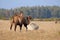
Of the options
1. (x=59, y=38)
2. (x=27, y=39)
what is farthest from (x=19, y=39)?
(x=59, y=38)

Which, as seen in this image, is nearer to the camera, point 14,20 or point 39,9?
point 14,20

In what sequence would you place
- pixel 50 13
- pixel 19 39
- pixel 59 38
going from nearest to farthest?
pixel 19 39, pixel 59 38, pixel 50 13

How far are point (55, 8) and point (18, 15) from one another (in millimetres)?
172039

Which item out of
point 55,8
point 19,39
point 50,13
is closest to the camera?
point 19,39

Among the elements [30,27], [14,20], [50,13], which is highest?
[14,20]

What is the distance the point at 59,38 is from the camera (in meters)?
14.5

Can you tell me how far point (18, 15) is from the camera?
768 inches

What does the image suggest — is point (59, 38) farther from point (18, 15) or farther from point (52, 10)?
point (52, 10)

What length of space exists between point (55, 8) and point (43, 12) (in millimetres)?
15263

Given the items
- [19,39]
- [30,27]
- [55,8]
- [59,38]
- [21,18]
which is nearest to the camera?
[19,39]

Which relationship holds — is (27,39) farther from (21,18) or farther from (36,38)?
(21,18)

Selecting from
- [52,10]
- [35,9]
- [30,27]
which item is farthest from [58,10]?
[30,27]

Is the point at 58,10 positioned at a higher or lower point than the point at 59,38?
lower

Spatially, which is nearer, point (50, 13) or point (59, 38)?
point (59, 38)
